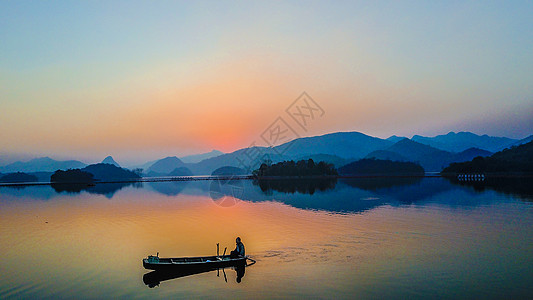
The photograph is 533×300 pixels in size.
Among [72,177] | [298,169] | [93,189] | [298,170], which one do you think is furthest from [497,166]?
[72,177]

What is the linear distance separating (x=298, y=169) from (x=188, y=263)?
167360 millimetres

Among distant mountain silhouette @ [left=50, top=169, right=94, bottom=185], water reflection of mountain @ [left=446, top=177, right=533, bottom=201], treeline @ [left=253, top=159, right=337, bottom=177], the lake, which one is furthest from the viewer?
treeline @ [left=253, top=159, right=337, bottom=177]

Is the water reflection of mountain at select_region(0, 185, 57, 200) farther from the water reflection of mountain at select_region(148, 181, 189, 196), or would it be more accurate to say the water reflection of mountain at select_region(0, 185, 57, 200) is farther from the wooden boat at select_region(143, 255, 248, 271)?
the wooden boat at select_region(143, 255, 248, 271)

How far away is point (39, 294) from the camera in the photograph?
59.2ft

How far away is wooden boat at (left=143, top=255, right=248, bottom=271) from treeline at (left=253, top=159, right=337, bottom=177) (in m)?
165

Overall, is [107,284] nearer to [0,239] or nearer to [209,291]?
[209,291]

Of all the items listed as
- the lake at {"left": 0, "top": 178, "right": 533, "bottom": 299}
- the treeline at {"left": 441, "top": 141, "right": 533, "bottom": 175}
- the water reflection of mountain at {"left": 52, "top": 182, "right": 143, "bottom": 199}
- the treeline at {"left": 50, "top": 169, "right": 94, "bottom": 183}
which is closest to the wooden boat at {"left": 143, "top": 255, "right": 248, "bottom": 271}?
the lake at {"left": 0, "top": 178, "right": 533, "bottom": 299}

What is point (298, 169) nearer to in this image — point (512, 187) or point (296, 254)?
point (512, 187)

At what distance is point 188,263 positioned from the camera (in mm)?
20688

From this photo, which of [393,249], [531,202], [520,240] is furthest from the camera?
[531,202]

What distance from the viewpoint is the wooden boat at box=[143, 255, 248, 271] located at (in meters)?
20.4

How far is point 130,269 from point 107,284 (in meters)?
3.01

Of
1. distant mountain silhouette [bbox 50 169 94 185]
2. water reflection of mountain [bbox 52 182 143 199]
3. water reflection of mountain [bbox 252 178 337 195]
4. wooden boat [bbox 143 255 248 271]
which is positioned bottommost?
wooden boat [bbox 143 255 248 271]

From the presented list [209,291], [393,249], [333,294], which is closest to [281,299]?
[333,294]
